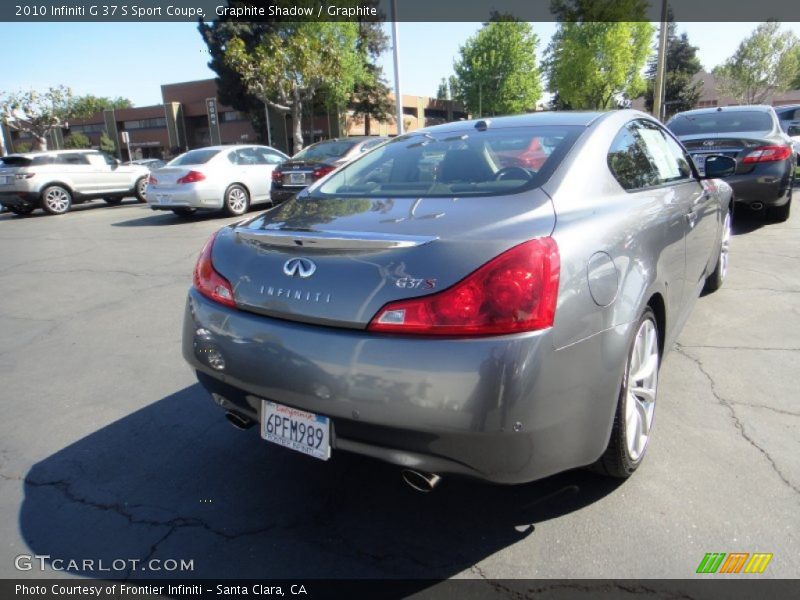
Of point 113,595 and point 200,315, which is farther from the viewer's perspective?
point 200,315

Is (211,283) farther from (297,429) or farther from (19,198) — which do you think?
(19,198)

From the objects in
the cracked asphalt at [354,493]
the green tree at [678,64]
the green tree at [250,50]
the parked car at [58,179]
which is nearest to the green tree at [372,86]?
the green tree at [250,50]

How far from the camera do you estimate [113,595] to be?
1927 mm

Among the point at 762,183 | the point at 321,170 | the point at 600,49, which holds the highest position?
the point at 600,49

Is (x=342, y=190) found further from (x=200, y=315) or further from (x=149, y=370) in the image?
(x=149, y=370)

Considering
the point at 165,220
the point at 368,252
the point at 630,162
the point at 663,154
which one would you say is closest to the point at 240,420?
the point at 368,252

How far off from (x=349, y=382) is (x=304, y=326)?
27 cm

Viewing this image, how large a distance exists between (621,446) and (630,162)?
55.3 inches

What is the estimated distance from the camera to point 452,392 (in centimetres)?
169

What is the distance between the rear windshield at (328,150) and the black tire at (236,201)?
1.48 m

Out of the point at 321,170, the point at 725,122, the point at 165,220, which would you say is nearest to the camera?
the point at 725,122

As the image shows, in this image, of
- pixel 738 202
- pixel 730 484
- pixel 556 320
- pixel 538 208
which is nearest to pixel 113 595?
pixel 556 320

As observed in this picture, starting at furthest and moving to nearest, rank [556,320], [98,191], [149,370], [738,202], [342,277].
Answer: [98,191], [738,202], [149,370], [342,277], [556,320]

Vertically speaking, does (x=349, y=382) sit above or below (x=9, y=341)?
above
